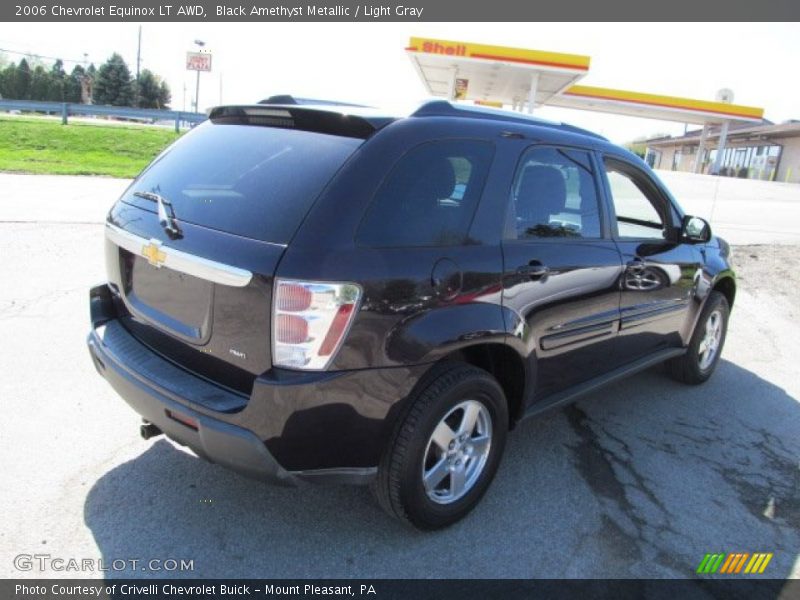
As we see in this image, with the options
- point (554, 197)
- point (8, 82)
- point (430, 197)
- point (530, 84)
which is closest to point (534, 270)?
point (554, 197)

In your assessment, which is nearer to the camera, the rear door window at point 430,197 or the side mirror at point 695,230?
the rear door window at point 430,197

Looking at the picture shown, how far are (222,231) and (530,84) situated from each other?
111 feet

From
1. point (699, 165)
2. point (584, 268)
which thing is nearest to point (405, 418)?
point (584, 268)

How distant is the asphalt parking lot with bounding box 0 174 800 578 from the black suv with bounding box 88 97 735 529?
310 millimetres

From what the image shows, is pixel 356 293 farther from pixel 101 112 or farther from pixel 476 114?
pixel 101 112

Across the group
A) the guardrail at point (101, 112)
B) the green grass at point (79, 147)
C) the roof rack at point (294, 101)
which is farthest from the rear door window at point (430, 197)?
the guardrail at point (101, 112)

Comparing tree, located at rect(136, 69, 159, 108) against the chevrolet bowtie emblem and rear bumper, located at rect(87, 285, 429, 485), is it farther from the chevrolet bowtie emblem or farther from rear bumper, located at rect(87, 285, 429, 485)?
rear bumper, located at rect(87, 285, 429, 485)

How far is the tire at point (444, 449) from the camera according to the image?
103 inches

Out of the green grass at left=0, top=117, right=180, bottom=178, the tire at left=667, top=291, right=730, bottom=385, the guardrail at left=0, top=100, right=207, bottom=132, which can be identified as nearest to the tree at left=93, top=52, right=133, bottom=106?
the guardrail at left=0, top=100, right=207, bottom=132

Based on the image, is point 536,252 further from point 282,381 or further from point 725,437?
point 725,437

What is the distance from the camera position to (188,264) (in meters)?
2.52

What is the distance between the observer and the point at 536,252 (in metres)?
3.11

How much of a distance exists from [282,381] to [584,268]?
1891mm

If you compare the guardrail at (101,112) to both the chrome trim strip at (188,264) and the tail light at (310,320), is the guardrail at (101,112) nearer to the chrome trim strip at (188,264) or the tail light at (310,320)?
the chrome trim strip at (188,264)
